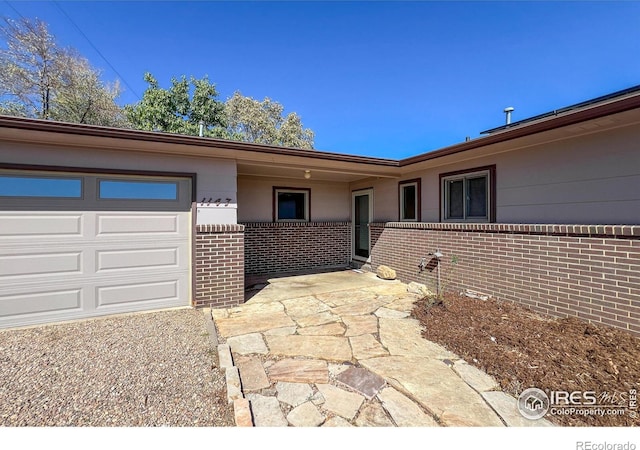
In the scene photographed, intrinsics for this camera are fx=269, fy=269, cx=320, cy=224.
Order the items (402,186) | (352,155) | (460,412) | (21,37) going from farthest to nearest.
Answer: (21,37)
(402,186)
(352,155)
(460,412)

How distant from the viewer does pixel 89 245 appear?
13.3 ft

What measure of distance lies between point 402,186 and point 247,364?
18.4ft

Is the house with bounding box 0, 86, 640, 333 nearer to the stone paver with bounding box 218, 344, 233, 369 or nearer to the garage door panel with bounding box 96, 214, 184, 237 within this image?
the garage door panel with bounding box 96, 214, 184, 237

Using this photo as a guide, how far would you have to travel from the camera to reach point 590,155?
3820mm

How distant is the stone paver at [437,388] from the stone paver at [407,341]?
0.45ft

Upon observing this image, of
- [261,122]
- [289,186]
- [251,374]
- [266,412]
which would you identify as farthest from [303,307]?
[261,122]

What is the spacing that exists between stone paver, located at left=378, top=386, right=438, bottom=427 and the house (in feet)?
9.96

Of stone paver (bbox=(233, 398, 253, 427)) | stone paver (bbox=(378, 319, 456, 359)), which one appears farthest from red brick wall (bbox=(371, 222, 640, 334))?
stone paver (bbox=(233, 398, 253, 427))

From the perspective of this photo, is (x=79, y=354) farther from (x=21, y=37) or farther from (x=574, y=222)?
(x=21, y=37)

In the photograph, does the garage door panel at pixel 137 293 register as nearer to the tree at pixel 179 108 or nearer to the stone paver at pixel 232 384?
the stone paver at pixel 232 384

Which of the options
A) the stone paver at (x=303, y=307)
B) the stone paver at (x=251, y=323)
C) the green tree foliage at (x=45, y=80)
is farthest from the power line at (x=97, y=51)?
the stone paver at (x=303, y=307)

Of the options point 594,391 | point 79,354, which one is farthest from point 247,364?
point 594,391

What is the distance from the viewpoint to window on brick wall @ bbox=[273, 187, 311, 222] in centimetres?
784

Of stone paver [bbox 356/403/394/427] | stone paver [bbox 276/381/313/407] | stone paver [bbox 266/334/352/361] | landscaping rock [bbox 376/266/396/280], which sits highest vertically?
landscaping rock [bbox 376/266/396/280]
